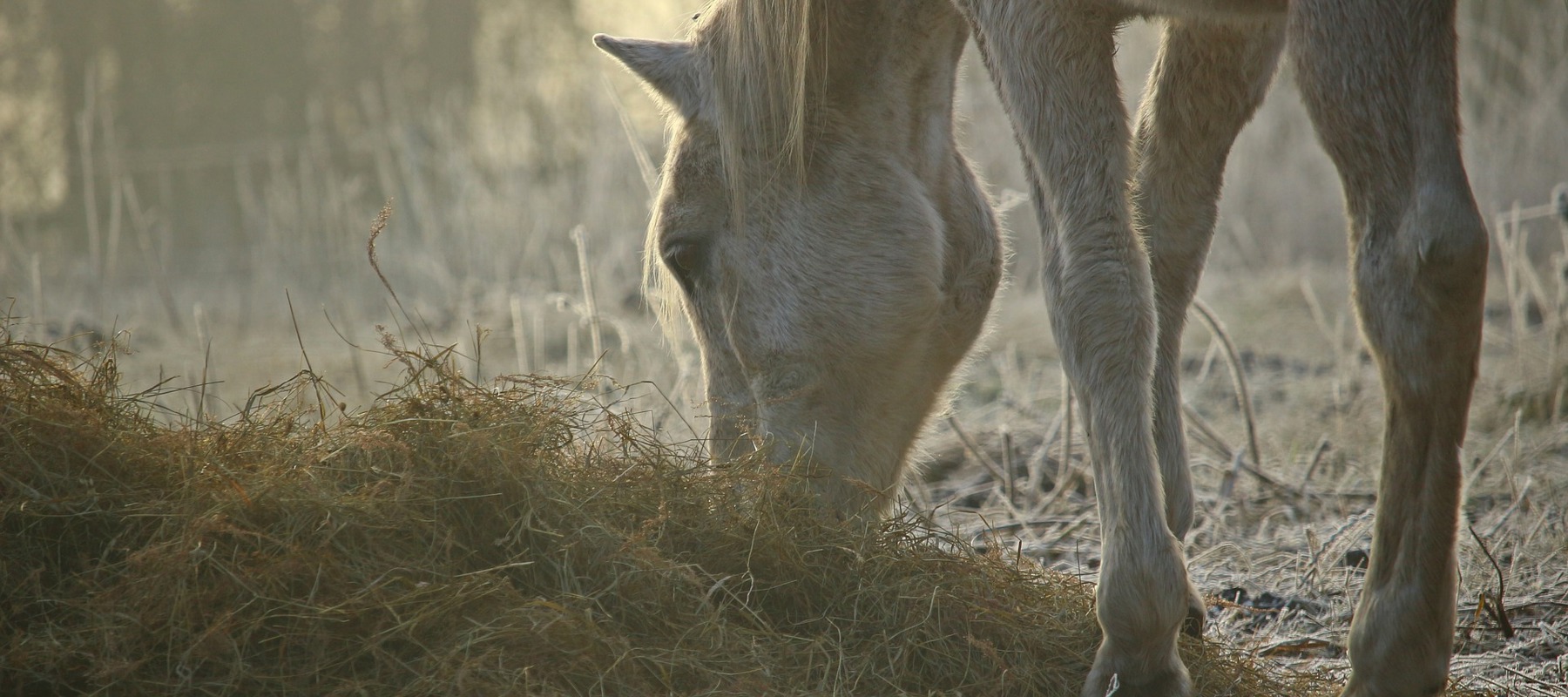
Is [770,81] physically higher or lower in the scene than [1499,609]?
higher

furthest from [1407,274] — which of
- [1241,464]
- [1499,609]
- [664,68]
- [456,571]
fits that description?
[1241,464]

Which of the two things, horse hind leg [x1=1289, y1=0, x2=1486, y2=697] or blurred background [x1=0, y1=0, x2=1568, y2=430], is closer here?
horse hind leg [x1=1289, y1=0, x2=1486, y2=697]

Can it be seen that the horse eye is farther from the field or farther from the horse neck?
the horse neck

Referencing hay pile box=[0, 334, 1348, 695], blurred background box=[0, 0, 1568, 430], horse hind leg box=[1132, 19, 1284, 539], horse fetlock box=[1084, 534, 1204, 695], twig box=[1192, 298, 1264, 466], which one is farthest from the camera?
blurred background box=[0, 0, 1568, 430]

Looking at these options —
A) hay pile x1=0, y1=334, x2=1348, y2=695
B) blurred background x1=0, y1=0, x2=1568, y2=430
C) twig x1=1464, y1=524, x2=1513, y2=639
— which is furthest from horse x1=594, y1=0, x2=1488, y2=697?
twig x1=1464, y1=524, x2=1513, y2=639

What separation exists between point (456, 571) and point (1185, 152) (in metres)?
1.77

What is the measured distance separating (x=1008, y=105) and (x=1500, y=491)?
2.26m

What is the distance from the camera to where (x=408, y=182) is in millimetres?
7672

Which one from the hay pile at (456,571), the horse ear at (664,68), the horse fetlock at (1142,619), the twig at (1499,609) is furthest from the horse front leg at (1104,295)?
the twig at (1499,609)

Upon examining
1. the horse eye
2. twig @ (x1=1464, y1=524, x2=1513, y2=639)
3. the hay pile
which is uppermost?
the horse eye

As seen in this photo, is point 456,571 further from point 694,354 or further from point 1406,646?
point 694,354

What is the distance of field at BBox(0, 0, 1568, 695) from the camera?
2.15 m

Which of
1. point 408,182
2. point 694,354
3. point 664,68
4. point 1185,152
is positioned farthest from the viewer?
point 408,182

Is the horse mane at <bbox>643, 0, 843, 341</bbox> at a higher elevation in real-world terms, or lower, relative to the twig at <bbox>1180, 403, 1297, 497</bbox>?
higher
